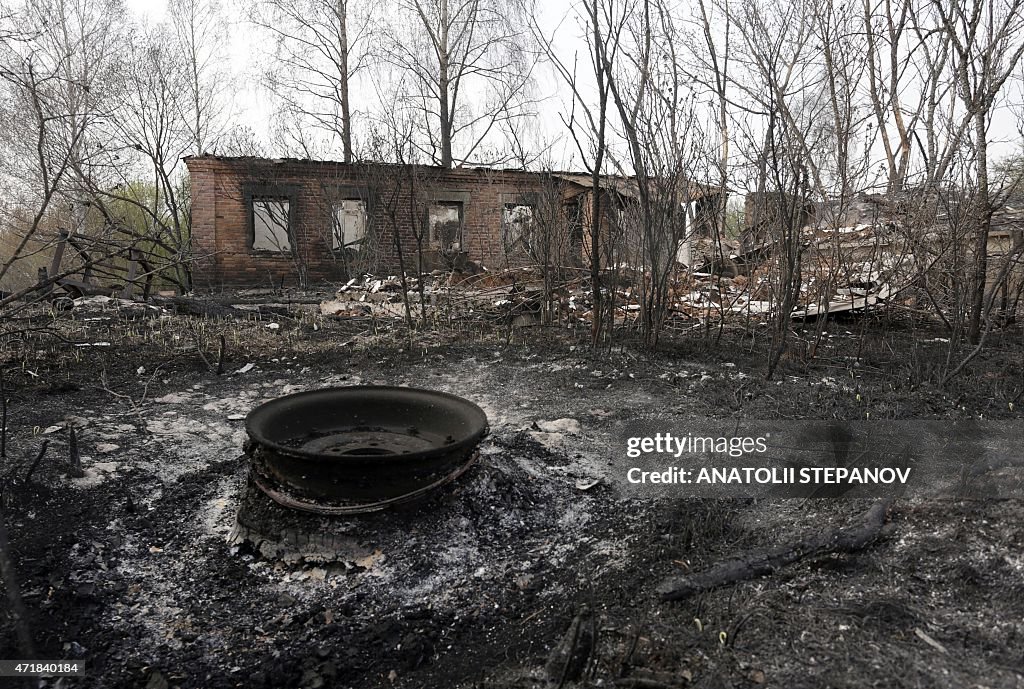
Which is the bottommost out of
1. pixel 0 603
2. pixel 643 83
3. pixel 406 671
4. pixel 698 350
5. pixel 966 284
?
pixel 406 671

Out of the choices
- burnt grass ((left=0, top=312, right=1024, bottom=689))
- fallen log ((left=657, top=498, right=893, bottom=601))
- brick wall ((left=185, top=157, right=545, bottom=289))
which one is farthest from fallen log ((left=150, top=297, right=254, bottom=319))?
fallen log ((left=657, top=498, right=893, bottom=601))

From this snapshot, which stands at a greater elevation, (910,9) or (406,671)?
(910,9)

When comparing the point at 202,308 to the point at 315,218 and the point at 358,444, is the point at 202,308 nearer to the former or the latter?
the point at 315,218

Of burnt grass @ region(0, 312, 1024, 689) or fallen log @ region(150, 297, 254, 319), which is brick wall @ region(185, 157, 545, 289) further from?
burnt grass @ region(0, 312, 1024, 689)

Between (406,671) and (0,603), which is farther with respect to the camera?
(0,603)

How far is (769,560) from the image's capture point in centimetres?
285

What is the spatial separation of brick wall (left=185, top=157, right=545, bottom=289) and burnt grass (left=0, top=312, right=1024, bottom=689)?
9.44m

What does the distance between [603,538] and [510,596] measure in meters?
0.64

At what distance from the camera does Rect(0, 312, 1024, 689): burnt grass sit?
2332 mm

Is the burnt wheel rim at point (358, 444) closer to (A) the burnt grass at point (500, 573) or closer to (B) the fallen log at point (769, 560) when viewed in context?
(A) the burnt grass at point (500, 573)

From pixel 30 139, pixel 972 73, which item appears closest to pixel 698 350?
pixel 972 73

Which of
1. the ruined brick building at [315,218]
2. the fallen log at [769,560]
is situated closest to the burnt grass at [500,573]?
the fallen log at [769,560]

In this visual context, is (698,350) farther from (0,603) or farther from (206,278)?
(206,278)

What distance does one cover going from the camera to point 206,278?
1447 centimetres
